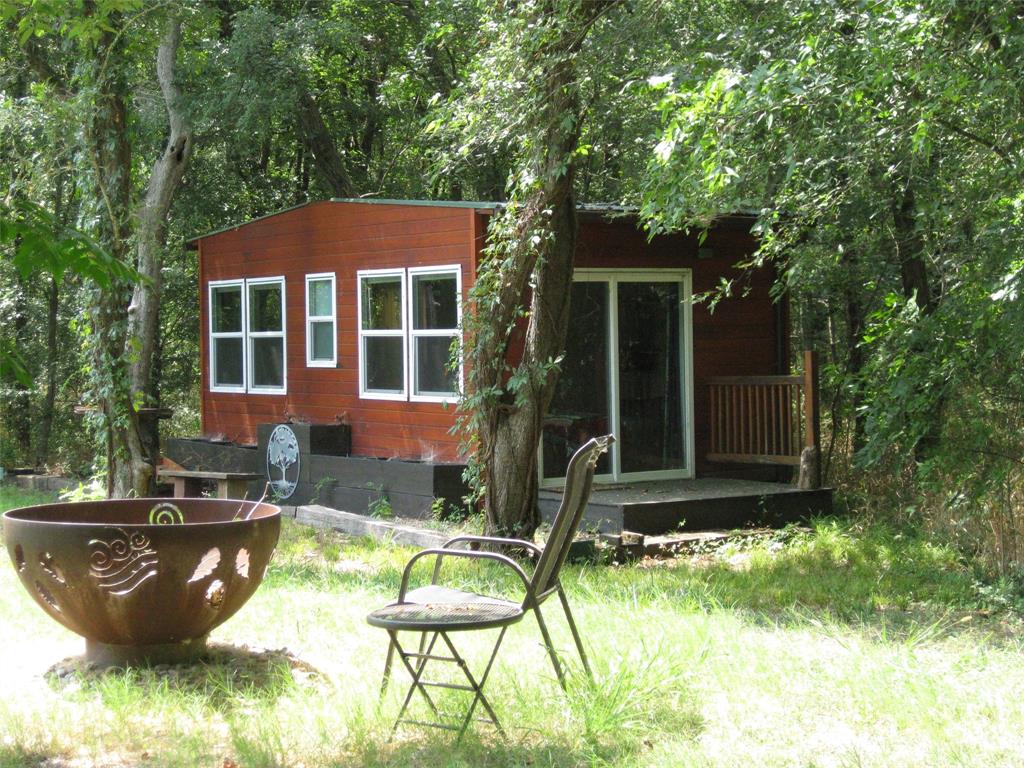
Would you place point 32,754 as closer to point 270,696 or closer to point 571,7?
point 270,696

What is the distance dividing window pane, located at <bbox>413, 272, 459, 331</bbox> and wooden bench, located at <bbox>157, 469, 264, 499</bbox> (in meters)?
2.24

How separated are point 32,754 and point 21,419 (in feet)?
49.8

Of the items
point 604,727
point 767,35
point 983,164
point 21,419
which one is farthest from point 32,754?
point 21,419

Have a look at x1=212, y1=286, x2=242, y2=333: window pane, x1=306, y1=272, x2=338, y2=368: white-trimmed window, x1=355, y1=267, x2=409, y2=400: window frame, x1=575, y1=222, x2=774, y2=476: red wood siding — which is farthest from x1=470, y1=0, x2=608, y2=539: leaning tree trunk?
x1=212, y1=286, x2=242, y2=333: window pane

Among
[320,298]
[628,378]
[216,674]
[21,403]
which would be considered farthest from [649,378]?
[21,403]

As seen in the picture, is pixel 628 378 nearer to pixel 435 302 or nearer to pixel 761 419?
pixel 761 419

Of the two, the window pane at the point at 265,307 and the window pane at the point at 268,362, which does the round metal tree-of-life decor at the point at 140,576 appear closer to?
the window pane at the point at 268,362

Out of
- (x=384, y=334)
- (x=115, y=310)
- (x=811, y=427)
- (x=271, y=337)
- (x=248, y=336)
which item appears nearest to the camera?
(x=115, y=310)

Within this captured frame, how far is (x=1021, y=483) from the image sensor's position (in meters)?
7.77

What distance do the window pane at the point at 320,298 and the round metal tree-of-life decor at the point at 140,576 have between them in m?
7.41

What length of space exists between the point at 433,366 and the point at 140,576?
6440 mm

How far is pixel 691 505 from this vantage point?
1013cm

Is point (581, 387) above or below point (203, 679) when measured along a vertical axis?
above

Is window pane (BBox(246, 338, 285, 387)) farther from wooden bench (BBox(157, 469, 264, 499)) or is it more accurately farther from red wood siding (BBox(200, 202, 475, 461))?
wooden bench (BBox(157, 469, 264, 499))
